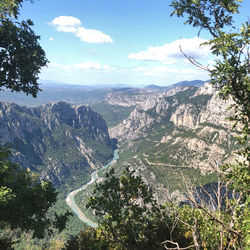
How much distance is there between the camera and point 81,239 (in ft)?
75.4

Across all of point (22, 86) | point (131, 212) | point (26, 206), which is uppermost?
point (22, 86)

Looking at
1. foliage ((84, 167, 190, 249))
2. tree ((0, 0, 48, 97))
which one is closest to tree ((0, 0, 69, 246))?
tree ((0, 0, 48, 97))

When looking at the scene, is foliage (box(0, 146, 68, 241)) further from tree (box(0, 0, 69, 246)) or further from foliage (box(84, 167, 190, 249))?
foliage (box(84, 167, 190, 249))

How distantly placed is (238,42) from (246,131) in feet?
15.3

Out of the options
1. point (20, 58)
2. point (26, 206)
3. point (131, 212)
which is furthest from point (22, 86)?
point (131, 212)

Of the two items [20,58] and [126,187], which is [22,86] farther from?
[126,187]

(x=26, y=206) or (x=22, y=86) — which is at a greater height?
(x=22, y=86)

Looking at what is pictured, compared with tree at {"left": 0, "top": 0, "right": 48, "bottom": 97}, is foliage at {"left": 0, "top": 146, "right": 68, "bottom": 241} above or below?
below

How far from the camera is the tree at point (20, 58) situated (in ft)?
60.2

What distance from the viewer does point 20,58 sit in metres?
19.7

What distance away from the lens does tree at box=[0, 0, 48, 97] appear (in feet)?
60.2

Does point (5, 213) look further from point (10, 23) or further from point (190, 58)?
point (190, 58)

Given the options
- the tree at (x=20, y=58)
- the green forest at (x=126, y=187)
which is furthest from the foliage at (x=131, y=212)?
the tree at (x=20, y=58)

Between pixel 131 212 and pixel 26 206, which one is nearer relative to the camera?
pixel 26 206
